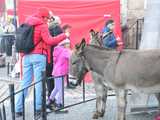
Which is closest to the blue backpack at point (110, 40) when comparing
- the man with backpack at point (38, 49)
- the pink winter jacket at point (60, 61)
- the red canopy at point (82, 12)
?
the red canopy at point (82, 12)

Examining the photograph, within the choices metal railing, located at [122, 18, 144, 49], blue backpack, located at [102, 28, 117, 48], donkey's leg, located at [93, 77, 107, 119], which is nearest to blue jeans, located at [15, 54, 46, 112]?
donkey's leg, located at [93, 77, 107, 119]

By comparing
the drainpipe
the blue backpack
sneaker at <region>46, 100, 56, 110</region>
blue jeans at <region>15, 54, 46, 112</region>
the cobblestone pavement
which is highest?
the drainpipe

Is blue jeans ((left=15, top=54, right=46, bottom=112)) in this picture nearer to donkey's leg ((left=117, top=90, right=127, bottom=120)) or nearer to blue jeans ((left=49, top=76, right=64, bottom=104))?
blue jeans ((left=49, top=76, right=64, bottom=104))

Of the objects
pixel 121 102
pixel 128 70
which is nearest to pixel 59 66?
pixel 121 102

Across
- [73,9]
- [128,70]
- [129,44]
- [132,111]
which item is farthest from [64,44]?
[129,44]

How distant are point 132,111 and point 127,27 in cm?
Answer: 744

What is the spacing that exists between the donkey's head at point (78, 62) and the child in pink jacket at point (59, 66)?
1296 millimetres

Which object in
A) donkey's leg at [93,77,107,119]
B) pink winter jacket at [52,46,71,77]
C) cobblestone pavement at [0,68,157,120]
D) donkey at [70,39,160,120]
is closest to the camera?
donkey at [70,39,160,120]

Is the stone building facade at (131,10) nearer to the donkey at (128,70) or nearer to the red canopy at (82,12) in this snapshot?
the red canopy at (82,12)

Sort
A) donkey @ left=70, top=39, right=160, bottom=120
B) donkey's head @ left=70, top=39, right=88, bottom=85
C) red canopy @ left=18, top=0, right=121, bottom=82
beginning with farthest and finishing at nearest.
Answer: red canopy @ left=18, top=0, right=121, bottom=82, donkey's head @ left=70, top=39, right=88, bottom=85, donkey @ left=70, top=39, right=160, bottom=120

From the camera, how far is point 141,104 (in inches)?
340

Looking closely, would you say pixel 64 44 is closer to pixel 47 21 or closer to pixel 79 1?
pixel 47 21

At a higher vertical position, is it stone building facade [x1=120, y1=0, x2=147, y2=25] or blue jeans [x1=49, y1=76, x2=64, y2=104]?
stone building facade [x1=120, y1=0, x2=147, y2=25]

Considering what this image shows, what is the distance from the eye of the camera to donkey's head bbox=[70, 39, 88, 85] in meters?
7.78
